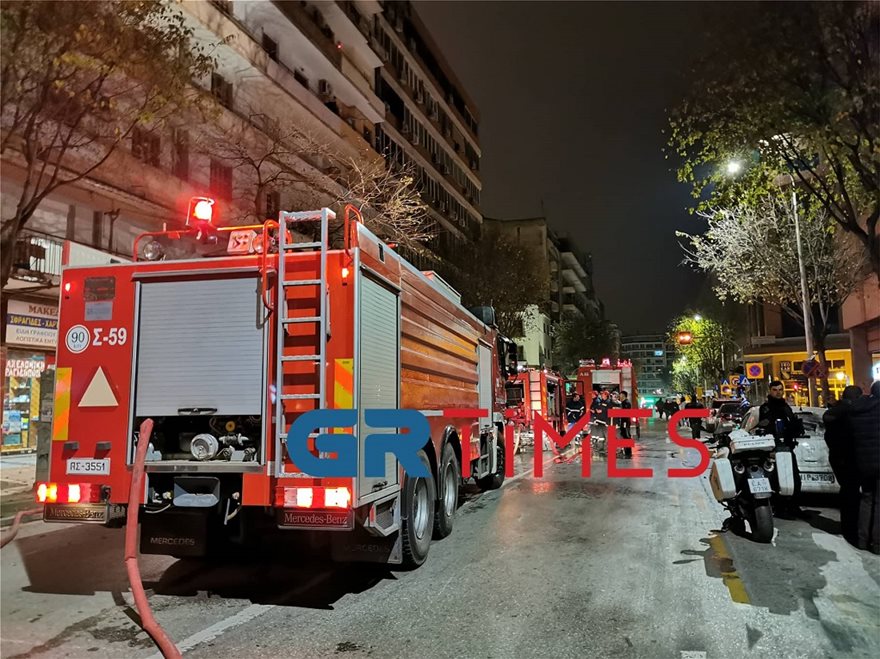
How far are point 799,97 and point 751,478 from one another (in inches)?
244

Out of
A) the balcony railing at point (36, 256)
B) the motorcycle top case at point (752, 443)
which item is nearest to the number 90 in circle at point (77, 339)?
the motorcycle top case at point (752, 443)

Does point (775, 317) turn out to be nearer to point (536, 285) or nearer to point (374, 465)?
point (536, 285)

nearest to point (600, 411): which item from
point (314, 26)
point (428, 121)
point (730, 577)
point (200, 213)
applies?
point (730, 577)

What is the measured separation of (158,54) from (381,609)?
9.21 m

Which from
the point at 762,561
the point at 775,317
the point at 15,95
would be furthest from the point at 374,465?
the point at 775,317

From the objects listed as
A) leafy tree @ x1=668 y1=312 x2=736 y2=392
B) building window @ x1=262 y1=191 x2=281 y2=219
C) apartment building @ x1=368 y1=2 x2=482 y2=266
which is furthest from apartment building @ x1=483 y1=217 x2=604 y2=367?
building window @ x1=262 y1=191 x2=281 y2=219

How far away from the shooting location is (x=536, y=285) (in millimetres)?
32562

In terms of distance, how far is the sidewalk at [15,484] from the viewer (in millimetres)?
10223

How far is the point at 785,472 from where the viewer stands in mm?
7457

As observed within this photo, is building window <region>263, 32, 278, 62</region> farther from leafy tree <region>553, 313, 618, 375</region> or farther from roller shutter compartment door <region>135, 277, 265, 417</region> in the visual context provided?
leafy tree <region>553, 313, 618, 375</region>

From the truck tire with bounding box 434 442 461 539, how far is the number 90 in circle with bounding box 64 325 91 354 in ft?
12.0

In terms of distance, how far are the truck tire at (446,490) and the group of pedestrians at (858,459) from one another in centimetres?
430

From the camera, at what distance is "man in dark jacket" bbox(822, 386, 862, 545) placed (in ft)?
22.1

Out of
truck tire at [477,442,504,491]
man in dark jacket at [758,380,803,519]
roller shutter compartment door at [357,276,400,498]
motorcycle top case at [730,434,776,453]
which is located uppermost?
roller shutter compartment door at [357,276,400,498]
